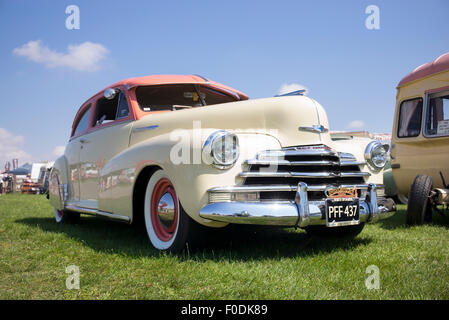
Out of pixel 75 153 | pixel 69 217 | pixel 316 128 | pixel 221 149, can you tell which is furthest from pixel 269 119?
pixel 69 217

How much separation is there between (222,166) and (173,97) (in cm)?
187

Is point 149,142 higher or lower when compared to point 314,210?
higher

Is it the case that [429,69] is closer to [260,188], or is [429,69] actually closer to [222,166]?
[260,188]

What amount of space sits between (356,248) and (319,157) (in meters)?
0.93

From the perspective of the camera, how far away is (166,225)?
3.15m

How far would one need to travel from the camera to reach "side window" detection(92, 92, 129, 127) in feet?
14.2

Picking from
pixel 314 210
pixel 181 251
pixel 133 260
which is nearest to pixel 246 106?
pixel 314 210

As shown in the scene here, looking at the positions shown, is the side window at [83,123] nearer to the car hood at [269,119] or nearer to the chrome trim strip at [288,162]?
the car hood at [269,119]

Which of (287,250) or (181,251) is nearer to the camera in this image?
(181,251)

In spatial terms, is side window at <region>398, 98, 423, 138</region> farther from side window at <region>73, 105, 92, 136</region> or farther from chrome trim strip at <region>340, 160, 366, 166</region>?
side window at <region>73, 105, 92, 136</region>

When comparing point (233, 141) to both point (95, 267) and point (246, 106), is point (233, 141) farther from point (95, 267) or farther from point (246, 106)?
point (95, 267)

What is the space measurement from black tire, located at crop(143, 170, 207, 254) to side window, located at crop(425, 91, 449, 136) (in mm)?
4169
